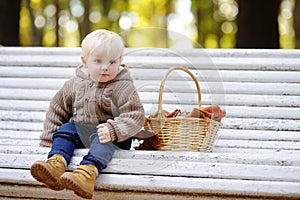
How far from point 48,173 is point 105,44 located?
712 mm

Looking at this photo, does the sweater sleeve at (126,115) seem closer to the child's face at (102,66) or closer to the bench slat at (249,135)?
the child's face at (102,66)

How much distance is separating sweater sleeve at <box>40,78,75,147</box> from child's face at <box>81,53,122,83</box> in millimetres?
211

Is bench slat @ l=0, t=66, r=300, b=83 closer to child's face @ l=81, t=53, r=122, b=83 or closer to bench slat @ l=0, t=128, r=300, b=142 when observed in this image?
bench slat @ l=0, t=128, r=300, b=142

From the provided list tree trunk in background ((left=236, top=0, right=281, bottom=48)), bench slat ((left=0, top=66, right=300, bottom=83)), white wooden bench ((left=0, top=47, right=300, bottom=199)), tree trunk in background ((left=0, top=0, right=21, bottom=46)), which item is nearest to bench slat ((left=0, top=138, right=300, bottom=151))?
white wooden bench ((left=0, top=47, right=300, bottom=199))

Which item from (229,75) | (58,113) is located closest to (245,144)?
(229,75)

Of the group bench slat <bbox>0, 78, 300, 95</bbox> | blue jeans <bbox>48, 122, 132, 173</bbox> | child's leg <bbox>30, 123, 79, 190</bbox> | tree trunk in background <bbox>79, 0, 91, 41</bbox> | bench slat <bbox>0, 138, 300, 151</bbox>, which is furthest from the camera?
tree trunk in background <bbox>79, 0, 91, 41</bbox>

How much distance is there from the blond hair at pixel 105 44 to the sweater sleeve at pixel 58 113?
263mm

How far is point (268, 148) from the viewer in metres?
3.24

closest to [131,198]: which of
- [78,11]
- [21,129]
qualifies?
[21,129]

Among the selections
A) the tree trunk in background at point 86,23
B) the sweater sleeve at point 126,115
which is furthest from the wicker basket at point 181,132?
the tree trunk in background at point 86,23

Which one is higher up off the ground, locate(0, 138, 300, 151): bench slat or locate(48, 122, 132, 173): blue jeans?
locate(48, 122, 132, 173): blue jeans

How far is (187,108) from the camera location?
11.4ft

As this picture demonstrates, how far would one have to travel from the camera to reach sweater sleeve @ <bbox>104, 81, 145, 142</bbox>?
2.79 m

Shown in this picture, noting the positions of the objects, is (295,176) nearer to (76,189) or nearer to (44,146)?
(76,189)
